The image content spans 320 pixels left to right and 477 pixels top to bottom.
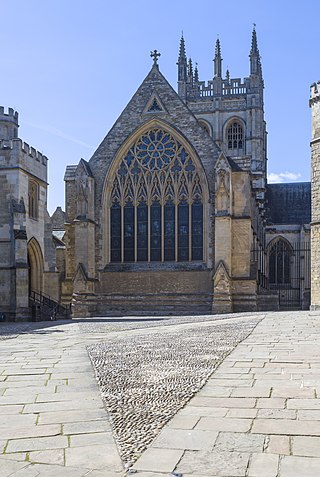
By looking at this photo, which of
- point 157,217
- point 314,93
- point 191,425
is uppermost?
point 314,93

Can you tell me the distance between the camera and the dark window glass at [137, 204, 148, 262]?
85.9 feet

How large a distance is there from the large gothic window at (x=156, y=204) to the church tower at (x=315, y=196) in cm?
508

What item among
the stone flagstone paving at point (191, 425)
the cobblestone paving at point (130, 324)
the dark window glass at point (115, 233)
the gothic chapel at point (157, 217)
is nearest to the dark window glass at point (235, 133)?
the gothic chapel at point (157, 217)

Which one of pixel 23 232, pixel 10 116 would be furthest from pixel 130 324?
pixel 10 116

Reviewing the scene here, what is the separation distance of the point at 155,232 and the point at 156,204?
1.31 metres

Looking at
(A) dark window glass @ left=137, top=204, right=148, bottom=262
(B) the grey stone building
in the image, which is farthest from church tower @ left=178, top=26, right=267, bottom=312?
(B) the grey stone building

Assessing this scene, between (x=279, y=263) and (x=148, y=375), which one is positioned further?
(x=279, y=263)

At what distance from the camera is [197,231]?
25.8 metres

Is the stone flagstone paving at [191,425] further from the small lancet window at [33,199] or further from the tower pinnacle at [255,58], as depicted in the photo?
the tower pinnacle at [255,58]

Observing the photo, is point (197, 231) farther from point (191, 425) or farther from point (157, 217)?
point (191, 425)

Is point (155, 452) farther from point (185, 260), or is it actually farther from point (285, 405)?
point (185, 260)

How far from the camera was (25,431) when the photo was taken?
4.59 m

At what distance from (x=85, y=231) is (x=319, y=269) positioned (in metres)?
10.2

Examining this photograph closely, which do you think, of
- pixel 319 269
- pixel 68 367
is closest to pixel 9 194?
pixel 319 269
